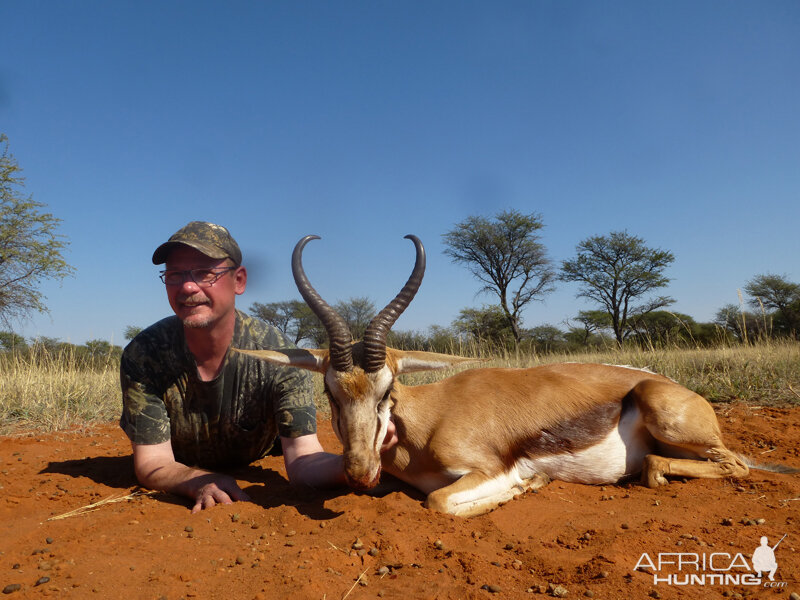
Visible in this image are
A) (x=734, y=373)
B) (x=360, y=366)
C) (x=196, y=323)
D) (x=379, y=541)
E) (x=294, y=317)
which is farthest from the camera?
(x=294, y=317)

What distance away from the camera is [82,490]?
4.41 meters

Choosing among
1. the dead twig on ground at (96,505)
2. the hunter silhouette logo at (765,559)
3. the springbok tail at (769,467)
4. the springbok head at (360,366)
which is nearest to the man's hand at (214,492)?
the dead twig on ground at (96,505)

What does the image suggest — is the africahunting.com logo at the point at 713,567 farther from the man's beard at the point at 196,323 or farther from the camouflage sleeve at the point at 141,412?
the camouflage sleeve at the point at 141,412

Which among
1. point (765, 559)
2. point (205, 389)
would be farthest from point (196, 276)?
point (765, 559)

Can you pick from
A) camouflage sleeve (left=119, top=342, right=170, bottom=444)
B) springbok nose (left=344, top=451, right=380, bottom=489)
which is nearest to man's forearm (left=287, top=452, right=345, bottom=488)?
springbok nose (left=344, top=451, right=380, bottom=489)

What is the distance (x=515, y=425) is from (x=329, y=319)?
182cm

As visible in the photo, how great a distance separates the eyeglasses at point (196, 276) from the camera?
14.2 ft

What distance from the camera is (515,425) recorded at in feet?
14.6

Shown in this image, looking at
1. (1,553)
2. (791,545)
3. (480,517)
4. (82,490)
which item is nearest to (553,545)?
(480,517)

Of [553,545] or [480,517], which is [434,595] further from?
[480,517]

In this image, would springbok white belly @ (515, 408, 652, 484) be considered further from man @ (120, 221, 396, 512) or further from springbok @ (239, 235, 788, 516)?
man @ (120, 221, 396, 512)

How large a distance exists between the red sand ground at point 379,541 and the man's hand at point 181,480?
0.40 ft

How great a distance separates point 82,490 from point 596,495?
13.4ft

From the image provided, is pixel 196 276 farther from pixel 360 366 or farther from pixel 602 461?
pixel 602 461
